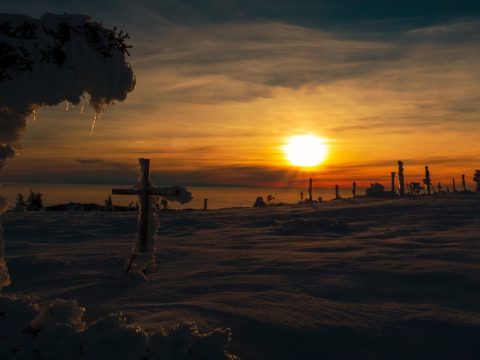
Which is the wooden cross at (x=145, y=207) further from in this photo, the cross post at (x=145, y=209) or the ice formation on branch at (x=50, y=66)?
the ice formation on branch at (x=50, y=66)

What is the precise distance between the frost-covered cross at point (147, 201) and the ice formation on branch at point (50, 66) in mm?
3893

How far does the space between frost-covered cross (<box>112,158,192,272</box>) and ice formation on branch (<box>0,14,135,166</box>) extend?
389cm

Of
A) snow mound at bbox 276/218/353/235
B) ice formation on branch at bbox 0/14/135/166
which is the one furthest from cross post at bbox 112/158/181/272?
snow mound at bbox 276/218/353/235

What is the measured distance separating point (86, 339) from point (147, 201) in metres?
4.97

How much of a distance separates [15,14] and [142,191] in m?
4.71

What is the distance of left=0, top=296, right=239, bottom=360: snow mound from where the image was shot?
3.34 meters

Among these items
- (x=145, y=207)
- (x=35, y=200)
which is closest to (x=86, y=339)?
(x=145, y=207)

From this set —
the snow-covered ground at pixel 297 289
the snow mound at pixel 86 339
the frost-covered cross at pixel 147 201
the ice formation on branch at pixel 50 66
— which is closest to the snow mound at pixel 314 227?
the snow-covered ground at pixel 297 289

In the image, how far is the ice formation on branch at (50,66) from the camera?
370 cm

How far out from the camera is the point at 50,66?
3.81 meters

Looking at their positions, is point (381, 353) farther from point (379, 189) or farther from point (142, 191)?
point (379, 189)

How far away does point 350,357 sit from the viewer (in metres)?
3.88

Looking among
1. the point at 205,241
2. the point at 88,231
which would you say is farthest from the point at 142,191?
the point at 88,231

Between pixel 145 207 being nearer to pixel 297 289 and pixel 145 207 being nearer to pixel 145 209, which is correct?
pixel 145 209
